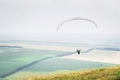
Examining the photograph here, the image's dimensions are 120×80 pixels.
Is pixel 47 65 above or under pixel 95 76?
under

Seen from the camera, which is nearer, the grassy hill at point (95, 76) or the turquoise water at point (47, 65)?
the grassy hill at point (95, 76)

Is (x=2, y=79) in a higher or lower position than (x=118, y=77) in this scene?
lower

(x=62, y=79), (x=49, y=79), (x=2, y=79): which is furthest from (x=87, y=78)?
(x=2, y=79)

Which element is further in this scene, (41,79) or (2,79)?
(2,79)

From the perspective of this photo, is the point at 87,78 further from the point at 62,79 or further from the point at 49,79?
the point at 49,79

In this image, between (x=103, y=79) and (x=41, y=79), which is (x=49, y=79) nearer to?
(x=41, y=79)

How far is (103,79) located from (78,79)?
1.56 m

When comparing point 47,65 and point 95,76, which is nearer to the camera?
point 95,76

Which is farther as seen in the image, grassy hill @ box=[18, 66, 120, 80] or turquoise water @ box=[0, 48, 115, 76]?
turquoise water @ box=[0, 48, 115, 76]

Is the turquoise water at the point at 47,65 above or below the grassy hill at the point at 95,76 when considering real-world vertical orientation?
below

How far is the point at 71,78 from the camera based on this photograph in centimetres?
1376

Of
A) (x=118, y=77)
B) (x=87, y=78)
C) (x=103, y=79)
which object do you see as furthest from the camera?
(x=87, y=78)

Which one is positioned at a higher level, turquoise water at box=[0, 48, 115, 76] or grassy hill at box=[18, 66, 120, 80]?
grassy hill at box=[18, 66, 120, 80]

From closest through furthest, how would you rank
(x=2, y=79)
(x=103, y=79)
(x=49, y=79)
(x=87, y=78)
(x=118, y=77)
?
1. (x=118, y=77)
2. (x=103, y=79)
3. (x=87, y=78)
4. (x=49, y=79)
5. (x=2, y=79)
